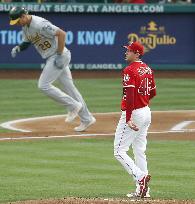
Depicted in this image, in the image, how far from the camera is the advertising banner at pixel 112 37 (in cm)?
2656

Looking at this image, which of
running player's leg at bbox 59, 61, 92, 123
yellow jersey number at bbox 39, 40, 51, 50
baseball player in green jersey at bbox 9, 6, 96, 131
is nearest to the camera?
baseball player in green jersey at bbox 9, 6, 96, 131

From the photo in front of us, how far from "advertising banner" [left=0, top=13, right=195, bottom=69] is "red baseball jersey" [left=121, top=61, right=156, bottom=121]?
15354 millimetres

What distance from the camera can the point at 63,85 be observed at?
17109 mm

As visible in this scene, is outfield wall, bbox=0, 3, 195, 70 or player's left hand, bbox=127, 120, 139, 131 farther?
outfield wall, bbox=0, 3, 195, 70

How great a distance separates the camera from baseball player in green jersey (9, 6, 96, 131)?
53.6 feet

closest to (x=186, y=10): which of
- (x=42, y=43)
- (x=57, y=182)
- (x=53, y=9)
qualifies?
(x=53, y=9)

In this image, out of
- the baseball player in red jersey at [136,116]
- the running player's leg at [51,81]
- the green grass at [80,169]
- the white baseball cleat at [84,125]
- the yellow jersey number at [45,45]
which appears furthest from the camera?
the white baseball cleat at [84,125]

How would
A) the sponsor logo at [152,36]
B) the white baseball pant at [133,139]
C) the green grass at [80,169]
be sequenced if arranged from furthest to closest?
the sponsor logo at [152,36] → the green grass at [80,169] → the white baseball pant at [133,139]

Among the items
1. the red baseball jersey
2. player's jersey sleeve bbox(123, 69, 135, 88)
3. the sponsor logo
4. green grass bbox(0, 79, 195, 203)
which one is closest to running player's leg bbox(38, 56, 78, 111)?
green grass bbox(0, 79, 195, 203)

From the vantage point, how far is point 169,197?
1107 cm

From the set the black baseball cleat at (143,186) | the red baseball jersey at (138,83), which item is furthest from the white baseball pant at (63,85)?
the black baseball cleat at (143,186)

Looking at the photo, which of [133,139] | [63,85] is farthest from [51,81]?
[133,139]

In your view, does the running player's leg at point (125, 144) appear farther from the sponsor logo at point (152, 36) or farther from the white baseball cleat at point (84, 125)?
the sponsor logo at point (152, 36)

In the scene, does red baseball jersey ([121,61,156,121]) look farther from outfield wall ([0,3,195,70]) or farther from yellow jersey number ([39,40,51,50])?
outfield wall ([0,3,195,70])
